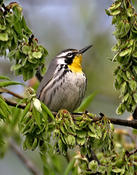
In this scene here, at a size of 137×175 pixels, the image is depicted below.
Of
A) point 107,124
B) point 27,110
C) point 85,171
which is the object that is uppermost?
point 27,110

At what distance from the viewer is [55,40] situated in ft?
28.4

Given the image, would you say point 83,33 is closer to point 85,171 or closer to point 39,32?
point 39,32

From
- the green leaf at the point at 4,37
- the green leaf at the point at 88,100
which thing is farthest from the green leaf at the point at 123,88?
the green leaf at the point at 88,100

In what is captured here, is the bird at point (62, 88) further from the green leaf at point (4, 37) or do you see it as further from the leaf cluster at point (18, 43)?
the green leaf at point (4, 37)

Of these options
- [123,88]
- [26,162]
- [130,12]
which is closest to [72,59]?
[26,162]

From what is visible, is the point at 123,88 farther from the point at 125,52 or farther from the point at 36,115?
the point at 36,115

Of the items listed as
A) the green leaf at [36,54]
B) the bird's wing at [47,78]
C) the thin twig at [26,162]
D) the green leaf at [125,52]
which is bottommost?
the thin twig at [26,162]

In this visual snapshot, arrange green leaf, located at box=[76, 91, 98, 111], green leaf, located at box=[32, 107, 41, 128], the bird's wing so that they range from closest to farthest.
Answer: green leaf, located at box=[32, 107, 41, 128], green leaf, located at box=[76, 91, 98, 111], the bird's wing

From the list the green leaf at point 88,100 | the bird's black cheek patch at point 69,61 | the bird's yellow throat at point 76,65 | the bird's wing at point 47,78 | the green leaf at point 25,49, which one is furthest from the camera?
the bird's black cheek patch at point 69,61

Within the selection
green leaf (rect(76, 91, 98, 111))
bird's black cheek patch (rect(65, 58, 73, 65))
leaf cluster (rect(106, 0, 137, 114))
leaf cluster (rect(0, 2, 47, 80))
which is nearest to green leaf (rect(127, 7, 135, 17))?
leaf cluster (rect(106, 0, 137, 114))

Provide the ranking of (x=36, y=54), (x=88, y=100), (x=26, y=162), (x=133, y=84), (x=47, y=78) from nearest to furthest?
(x=133, y=84) → (x=36, y=54) → (x=88, y=100) → (x=47, y=78) → (x=26, y=162)

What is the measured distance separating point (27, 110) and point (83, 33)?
18.0 ft

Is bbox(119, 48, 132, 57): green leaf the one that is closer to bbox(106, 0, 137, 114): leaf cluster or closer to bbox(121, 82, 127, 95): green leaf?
bbox(106, 0, 137, 114): leaf cluster

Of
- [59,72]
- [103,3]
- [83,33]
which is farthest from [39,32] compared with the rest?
[59,72]
